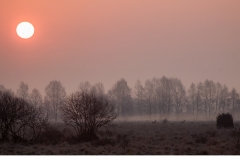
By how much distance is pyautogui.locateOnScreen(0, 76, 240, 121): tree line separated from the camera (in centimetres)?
3709

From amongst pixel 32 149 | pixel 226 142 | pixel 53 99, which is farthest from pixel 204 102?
pixel 32 149

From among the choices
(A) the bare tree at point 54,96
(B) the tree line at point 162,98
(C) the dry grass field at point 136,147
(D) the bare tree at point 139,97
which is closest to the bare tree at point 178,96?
(B) the tree line at point 162,98

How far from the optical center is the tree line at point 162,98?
3709cm

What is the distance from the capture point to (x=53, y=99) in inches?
1523

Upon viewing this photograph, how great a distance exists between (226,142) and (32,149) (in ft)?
26.9

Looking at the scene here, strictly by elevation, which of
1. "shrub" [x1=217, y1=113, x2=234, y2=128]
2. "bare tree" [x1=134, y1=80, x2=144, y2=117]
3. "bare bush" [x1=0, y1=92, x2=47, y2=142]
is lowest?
"shrub" [x1=217, y1=113, x2=234, y2=128]

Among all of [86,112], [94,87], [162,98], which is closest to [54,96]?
[94,87]

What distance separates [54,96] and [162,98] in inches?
554

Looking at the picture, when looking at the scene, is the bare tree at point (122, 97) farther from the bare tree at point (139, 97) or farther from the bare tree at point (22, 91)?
the bare tree at point (22, 91)

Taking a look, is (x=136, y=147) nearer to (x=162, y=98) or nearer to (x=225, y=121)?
(x=225, y=121)

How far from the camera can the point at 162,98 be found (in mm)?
44812

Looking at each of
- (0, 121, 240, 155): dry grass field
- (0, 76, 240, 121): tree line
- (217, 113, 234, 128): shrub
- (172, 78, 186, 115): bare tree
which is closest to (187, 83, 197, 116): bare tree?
(0, 76, 240, 121): tree line

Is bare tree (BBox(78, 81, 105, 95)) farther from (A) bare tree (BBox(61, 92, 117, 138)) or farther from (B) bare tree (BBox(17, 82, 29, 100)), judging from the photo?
(A) bare tree (BBox(61, 92, 117, 138))
